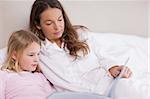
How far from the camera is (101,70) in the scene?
1.28 m

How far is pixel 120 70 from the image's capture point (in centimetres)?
119

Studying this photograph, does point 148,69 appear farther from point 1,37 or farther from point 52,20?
point 1,37

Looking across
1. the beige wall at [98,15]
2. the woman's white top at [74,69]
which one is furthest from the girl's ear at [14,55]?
the beige wall at [98,15]

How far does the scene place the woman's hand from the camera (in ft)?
3.83

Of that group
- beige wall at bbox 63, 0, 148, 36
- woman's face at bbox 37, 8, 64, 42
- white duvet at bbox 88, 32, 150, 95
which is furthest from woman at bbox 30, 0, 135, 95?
beige wall at bbox 63, 0, 148, 36

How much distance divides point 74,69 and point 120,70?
195 millimetres

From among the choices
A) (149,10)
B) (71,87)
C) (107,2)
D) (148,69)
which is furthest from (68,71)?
(149,10)

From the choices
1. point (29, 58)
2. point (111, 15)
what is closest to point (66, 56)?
point (29, 58)

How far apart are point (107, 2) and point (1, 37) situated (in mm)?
555

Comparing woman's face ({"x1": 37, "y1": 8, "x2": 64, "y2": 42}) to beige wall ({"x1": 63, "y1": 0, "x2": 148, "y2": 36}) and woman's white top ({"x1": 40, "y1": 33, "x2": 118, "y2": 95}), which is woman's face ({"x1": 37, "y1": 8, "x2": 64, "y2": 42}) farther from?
beige wall ({"x1": 63, "y1": 0, "x2": 148, "y2": 36})

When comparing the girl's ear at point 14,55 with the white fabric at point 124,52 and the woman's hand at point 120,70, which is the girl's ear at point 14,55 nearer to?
the white fabric at point 124,52

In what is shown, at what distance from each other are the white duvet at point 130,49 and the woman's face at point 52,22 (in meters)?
0.21

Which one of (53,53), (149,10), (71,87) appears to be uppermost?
(149,10)

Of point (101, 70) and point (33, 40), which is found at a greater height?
point (33, 40)
